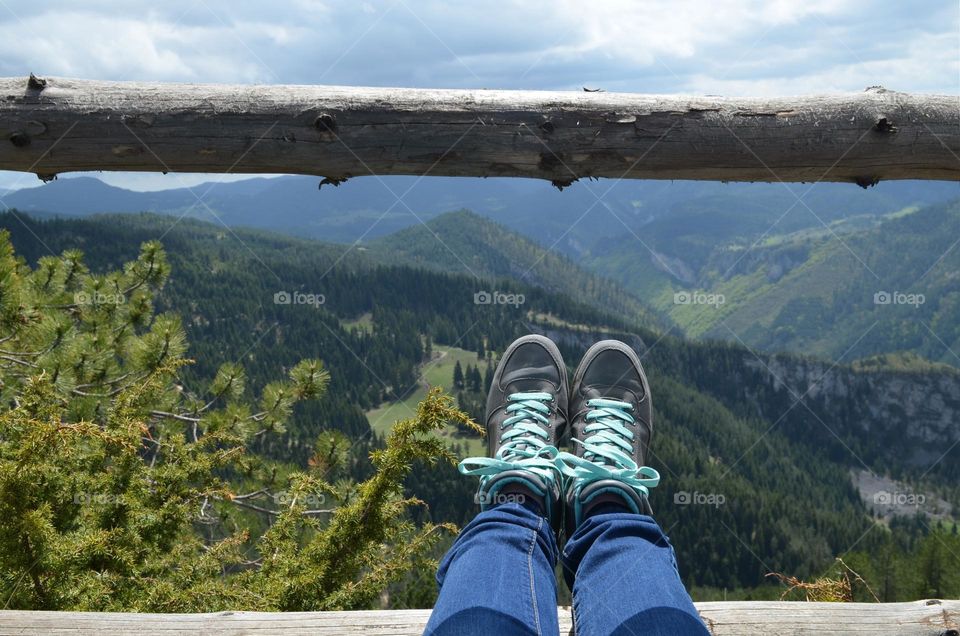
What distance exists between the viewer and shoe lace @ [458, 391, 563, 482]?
2.96 m

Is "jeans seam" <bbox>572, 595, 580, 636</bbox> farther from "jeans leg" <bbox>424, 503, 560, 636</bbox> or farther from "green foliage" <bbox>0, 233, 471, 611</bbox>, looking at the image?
"green foliage" <bbox>0, 233, 471, 611</bbox>

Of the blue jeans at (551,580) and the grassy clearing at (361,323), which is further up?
the blue jeans at (551,580)

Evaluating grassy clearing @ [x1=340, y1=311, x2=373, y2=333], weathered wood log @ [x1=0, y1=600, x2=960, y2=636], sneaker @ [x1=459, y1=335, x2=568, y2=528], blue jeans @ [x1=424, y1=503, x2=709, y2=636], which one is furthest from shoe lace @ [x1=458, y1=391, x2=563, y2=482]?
grassy clearing @ [x1=340, y1=311, x2=373, y2=333]

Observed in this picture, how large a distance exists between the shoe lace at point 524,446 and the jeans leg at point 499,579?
378mm

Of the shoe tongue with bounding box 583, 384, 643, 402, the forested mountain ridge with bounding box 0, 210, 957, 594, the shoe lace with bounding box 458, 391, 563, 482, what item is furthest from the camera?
the forested mountain ridge with bounding box 0, 210, 957, 594

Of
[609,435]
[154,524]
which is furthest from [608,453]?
[154,524]

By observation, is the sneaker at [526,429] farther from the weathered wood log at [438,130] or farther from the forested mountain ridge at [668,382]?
the forested mountain ridge at [668,382]

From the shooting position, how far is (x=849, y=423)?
16462 centimetres

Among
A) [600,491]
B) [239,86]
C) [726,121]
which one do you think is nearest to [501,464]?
[600,491]

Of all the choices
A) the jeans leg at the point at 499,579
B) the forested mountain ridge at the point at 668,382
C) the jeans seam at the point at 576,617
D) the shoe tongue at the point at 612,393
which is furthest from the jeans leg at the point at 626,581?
the forested mountain ridge at the point at 668,382

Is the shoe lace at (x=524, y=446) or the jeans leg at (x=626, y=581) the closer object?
the jeans leg at (x=626, y=581)

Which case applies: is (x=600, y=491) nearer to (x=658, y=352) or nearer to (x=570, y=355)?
(x=570, y=355)

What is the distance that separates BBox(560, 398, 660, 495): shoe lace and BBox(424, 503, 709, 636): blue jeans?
285mm

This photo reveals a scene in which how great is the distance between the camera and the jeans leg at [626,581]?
6.41 feet
